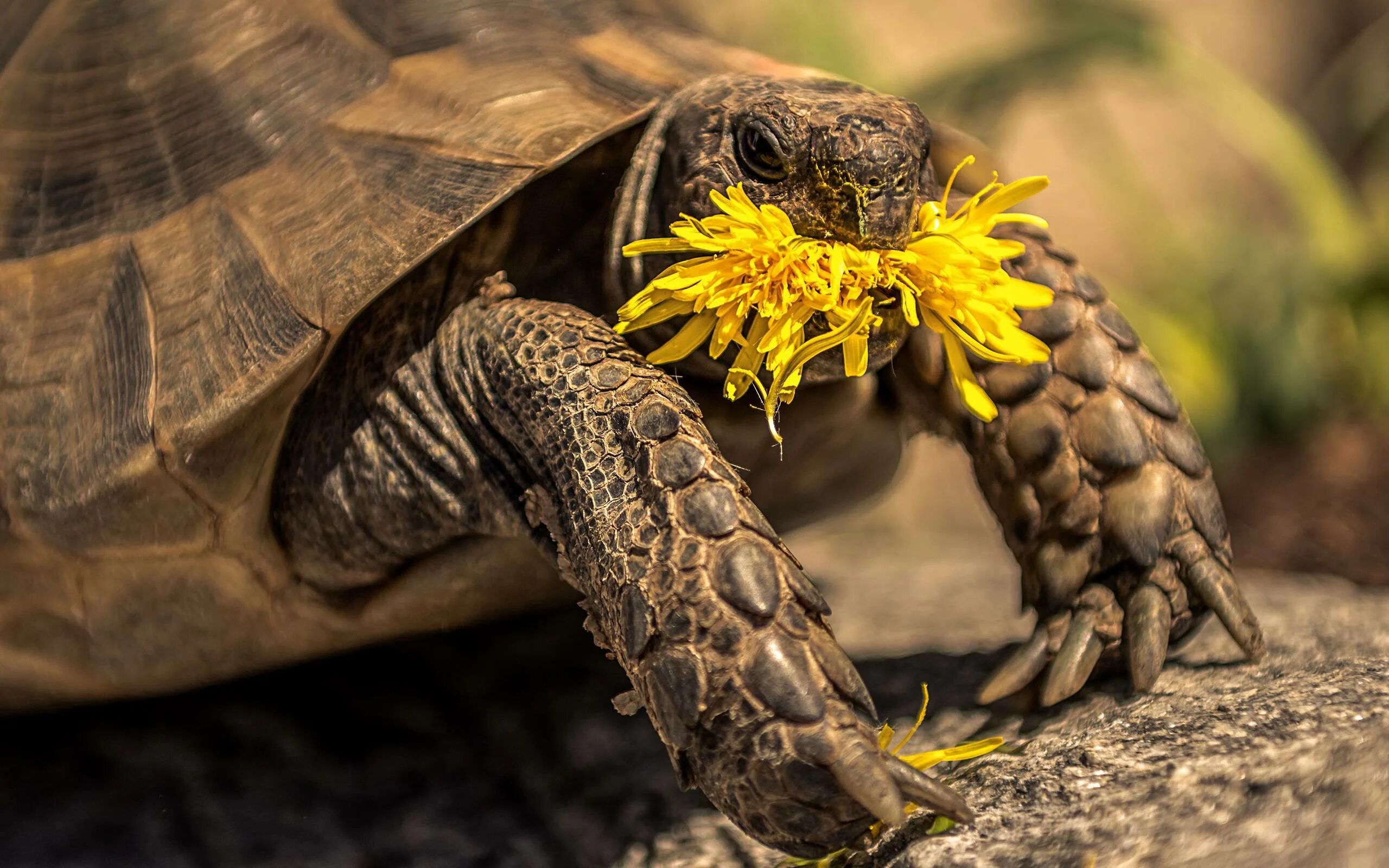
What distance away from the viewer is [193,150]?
6.41ft

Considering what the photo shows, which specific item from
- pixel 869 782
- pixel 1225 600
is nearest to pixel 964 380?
pixel 1225 600

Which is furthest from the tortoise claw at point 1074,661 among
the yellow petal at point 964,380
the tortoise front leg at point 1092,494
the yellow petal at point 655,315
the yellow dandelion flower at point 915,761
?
the yellow petal at point 655,315

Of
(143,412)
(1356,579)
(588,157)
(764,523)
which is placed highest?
(588,157)

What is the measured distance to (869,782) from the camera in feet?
4.15

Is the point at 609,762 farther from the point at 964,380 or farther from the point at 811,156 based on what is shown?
the point at 811,156

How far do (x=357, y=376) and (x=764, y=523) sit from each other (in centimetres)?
84

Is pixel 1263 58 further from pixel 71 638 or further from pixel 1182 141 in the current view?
pixel 71 638

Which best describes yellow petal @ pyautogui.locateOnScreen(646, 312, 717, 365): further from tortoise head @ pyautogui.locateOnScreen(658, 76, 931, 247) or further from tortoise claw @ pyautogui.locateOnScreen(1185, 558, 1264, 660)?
tortoise claw @ pyautogui.locateOnScreen(1185, 558, 1264, 660)

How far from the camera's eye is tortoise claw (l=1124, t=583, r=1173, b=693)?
169 centimetres

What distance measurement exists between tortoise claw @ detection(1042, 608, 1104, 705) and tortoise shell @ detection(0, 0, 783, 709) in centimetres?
82

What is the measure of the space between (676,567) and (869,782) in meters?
0.33

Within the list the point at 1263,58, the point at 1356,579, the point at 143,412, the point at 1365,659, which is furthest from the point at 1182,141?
the point at 143,412

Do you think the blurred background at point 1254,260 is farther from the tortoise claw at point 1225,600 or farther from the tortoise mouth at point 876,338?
the tortoise claw at point 1225,600

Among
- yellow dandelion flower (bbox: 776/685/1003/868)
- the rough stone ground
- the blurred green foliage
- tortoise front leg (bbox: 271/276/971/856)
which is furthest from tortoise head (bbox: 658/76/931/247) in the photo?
the blurred green foliage
